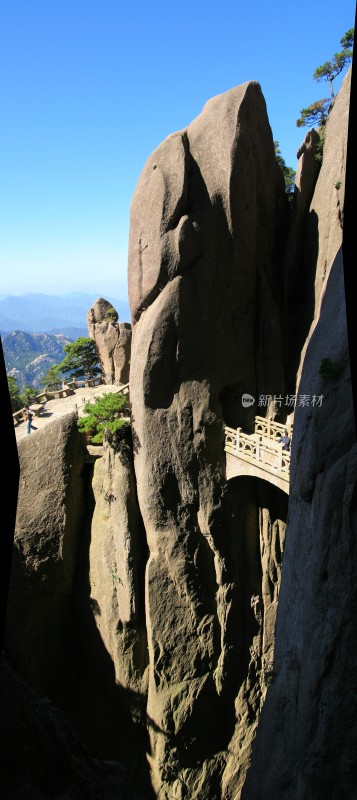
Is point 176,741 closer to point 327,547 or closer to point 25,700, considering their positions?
point 25,700

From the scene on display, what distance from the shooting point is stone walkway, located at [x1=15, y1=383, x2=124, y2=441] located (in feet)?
66.3

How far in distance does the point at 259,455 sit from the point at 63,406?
10741 millimetres

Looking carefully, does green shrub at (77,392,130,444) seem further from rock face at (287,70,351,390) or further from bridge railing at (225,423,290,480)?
rock face at (287,70,351,390)

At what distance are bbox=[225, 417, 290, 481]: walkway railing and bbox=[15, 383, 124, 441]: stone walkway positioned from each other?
20.8ft

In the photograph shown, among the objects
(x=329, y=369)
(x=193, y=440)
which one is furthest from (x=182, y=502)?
(x=329, y=369)

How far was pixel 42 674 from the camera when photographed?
16.8 metres

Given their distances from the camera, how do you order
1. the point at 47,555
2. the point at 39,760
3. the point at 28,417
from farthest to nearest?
the point at 28,417 → the point at 47,555 → the point at 39,760

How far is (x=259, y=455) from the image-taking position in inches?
608

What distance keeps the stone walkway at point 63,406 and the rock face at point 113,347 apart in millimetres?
768

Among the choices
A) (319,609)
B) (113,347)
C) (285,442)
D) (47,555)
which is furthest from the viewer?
(113,347)

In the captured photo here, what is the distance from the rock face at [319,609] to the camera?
653 centimetres

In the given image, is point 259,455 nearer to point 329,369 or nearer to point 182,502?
point 182,502

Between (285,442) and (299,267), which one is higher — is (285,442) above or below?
below

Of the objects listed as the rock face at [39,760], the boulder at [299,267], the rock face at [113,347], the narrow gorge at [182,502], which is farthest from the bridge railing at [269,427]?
the rock face at [113,347]
